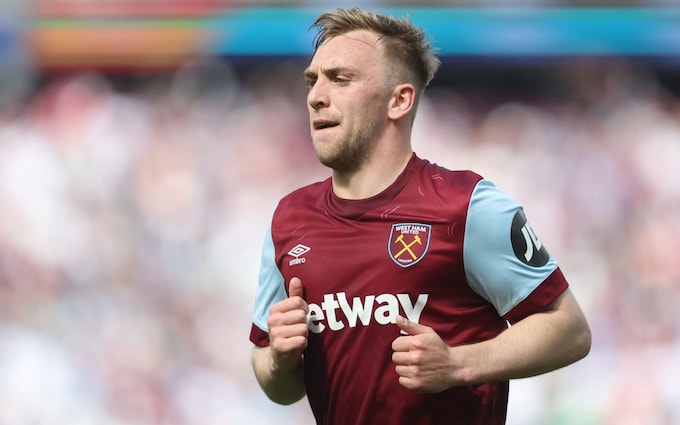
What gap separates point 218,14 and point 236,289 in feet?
5.97

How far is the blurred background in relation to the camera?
603 centimetres

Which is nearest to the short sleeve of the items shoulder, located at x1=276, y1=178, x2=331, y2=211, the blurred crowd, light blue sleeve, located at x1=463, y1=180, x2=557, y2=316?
shoulder, located at x1=276, y1=178, x2=331, y2=211

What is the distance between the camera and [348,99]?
8.46ft

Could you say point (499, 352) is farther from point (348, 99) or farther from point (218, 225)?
point (218, 225)

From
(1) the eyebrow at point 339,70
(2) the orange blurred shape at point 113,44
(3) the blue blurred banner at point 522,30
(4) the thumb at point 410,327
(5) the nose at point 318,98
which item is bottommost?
(4) the thumb at point 410,327

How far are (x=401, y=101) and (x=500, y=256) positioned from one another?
1.91 feet

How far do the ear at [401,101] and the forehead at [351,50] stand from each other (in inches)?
4.2

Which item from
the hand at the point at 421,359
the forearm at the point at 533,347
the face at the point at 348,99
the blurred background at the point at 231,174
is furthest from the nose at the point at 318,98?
the blurred background at the point at 231,174

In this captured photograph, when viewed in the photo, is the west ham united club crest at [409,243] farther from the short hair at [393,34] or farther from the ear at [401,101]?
the short hair at [393,34]

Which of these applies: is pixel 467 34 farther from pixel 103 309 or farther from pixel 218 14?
pixel 103 309

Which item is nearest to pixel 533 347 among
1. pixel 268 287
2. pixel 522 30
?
pixel 268 287

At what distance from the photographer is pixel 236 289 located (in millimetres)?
6207

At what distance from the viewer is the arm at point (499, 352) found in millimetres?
2191

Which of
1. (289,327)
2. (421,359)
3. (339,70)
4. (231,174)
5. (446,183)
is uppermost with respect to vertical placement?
(231,174)
